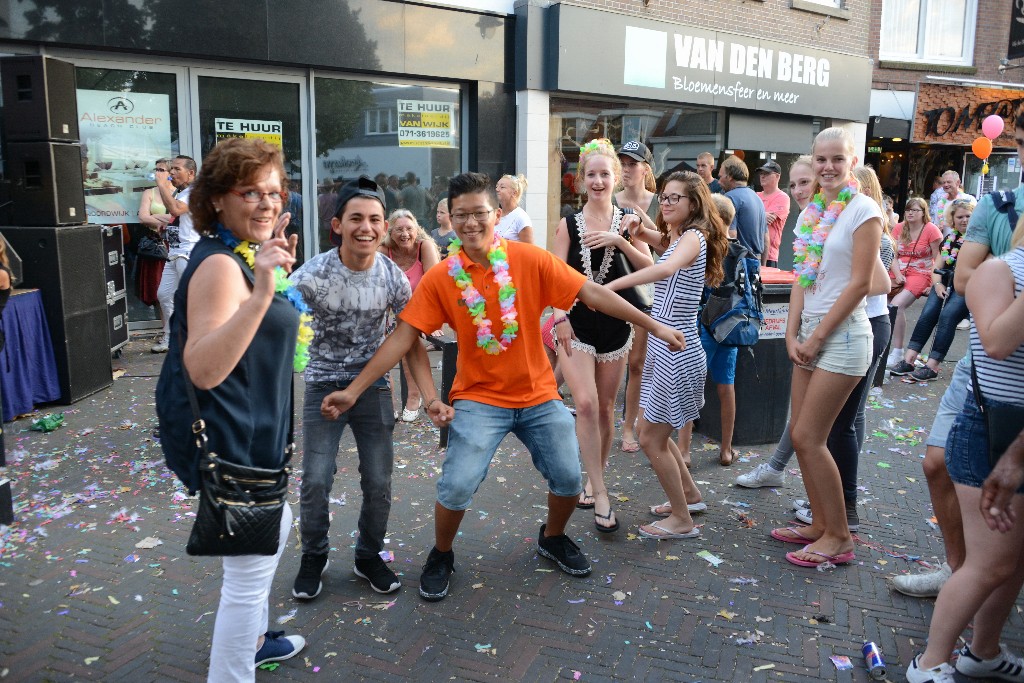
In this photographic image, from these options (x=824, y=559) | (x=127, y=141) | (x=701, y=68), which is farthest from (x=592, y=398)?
(x=701, y=68)

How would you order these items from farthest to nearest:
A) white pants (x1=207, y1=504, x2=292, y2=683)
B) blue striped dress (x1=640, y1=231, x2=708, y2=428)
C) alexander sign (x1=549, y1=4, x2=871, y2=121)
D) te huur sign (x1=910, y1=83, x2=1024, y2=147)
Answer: te huur sign (x1=910, y1=83, x2=1024, y2=147) < alexander sign (x1=549, y1=4, x2=871, y2=121) < blue striped dress (x1=640, y1=231, x2=708, y2=428) < white pants (x1=207, y1=504, x2=292, y2=683)

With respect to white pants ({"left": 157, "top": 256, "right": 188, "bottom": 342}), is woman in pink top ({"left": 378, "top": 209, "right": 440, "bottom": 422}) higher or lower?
higher

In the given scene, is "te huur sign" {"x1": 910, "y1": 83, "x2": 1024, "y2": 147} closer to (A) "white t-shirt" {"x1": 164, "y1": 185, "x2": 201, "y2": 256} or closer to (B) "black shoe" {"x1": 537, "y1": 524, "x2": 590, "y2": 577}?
(A) "white t-shirt" {"x1": 164, "y1": 185, "x2": 201, "y2": 256}

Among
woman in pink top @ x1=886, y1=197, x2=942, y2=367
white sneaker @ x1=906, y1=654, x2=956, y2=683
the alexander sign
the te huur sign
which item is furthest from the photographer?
the te huur sign

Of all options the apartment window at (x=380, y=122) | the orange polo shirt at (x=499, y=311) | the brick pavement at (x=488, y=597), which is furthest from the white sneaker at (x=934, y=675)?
the apartment window at (x=380, y=122)

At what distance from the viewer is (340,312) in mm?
3660

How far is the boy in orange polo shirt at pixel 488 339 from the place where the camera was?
3641 mm

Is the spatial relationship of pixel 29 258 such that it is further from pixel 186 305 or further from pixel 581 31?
pixel 581 31

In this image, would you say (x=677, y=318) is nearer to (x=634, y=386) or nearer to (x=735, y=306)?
(x=735, y=306)

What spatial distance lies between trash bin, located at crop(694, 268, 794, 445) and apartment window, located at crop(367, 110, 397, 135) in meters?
6.57

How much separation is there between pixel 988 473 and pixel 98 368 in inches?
284

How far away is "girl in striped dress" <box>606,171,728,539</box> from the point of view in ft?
14.1

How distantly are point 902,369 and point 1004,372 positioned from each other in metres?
6.77

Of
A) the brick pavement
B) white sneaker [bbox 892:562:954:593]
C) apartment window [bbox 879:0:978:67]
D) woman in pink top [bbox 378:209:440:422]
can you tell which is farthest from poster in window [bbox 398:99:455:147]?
apartment window [bbox 879:0:978:67]
